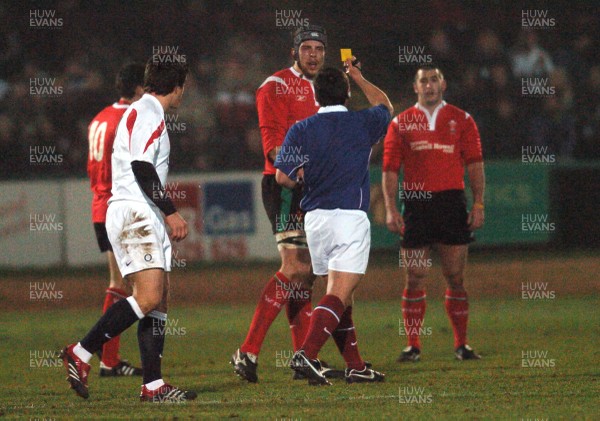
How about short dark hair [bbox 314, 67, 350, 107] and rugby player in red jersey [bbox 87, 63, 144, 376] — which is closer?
short dark hair [bbox 314, 67, 350, 107]

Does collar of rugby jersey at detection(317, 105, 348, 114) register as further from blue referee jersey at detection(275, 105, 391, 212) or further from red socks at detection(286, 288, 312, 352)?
red socks at detection(286, 288, 312, 352)

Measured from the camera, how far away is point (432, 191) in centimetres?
941

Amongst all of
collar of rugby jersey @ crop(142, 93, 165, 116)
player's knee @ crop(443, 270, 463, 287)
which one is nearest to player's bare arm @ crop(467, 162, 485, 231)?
player's knee @ crop(443, 270, 463, 287)

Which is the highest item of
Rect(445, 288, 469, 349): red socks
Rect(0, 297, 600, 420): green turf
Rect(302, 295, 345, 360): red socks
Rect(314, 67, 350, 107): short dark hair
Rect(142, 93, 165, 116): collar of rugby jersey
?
Rect(314, 67, 350, 107): short dark hair

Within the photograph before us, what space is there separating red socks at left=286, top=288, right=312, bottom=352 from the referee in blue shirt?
2.61 ft

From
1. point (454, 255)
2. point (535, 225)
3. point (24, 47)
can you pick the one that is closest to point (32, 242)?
point (24, 47)

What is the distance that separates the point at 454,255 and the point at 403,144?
1.08 m

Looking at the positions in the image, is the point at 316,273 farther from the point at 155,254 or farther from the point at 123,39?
the point at 123,39

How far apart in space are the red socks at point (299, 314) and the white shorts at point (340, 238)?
0.86 metres

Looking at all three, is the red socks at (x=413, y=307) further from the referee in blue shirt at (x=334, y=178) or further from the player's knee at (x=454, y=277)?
the referee in blue shirt at (x=334, y=178)

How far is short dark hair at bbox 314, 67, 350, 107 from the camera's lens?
24.3 feet

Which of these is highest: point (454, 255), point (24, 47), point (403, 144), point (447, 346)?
point (24, 47)

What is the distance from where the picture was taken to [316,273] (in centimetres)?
766

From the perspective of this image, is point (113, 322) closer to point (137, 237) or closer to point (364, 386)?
point (137, 237)
